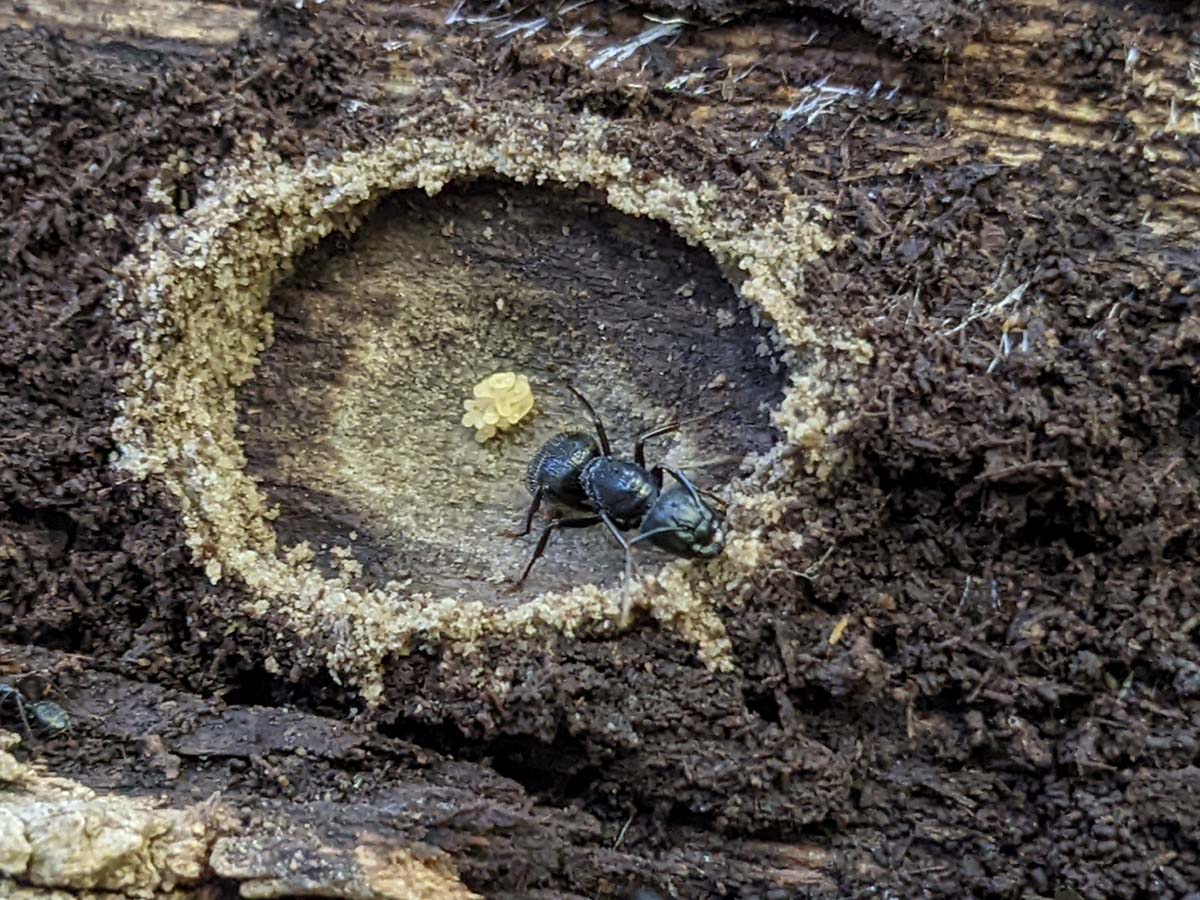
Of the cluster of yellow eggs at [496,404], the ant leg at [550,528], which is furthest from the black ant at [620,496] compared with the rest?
the cluster of yellow eggs at [496,404]

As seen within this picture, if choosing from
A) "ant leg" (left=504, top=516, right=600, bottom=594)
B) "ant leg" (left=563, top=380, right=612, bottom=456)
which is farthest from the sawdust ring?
"ant leg" (left=563, top=380, right=612, bottom=456)

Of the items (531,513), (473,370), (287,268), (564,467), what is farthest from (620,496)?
(287,268)

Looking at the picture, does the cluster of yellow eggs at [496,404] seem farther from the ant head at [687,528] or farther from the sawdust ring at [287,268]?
the ant head at [687,528]

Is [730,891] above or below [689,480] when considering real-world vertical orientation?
below

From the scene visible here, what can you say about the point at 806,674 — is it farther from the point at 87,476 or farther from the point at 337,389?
the point at 87,476

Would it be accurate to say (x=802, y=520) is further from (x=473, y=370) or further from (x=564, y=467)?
(x=473, y=370)

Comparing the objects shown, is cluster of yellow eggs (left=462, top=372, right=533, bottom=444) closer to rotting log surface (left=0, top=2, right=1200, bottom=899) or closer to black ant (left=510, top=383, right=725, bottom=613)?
black ant (left=510, top=383, right=725, bottom=613)

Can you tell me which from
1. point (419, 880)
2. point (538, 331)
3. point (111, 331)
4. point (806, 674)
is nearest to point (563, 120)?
point (538, 331)
